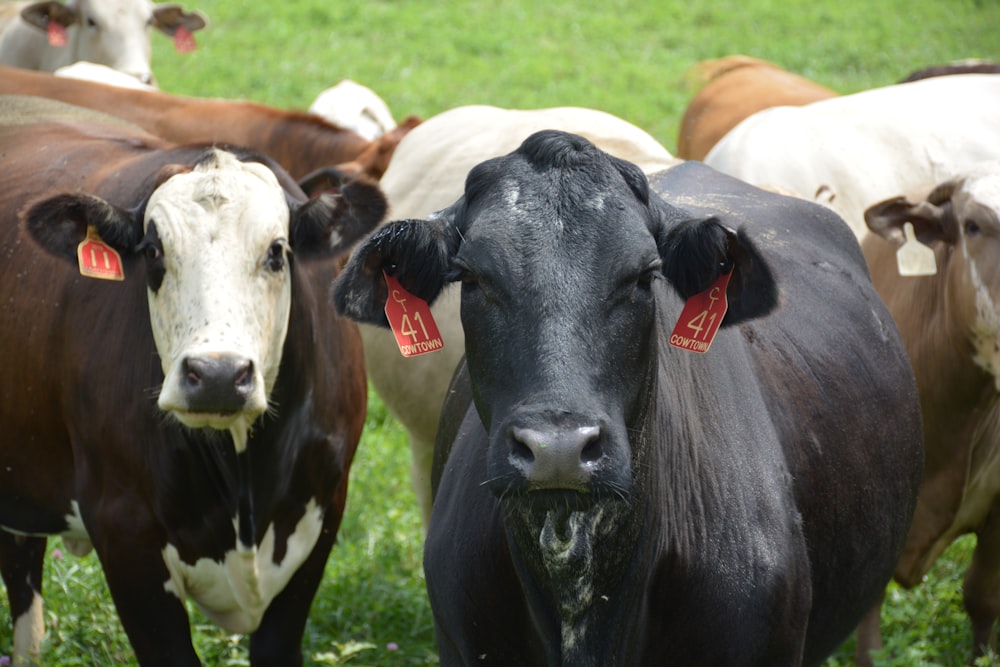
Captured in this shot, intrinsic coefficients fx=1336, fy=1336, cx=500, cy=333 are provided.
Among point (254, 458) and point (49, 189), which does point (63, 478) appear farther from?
point (49, 189)

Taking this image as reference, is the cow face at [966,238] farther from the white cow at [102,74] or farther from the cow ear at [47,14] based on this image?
the cow ear at [47,14]

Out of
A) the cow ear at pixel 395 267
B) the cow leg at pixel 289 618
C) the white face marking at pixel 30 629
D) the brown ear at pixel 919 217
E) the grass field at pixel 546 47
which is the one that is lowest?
the grass field at pixel 546 47

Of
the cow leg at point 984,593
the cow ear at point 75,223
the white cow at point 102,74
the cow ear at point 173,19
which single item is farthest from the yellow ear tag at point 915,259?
the cow ear at point 173,19

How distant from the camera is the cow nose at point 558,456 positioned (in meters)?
2.48

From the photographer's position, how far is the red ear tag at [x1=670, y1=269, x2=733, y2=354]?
3.01 meters

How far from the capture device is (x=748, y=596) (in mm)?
3041

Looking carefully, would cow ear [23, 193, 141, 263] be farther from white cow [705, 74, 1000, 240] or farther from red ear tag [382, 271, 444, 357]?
white cow [705, 74, 1000, 240]

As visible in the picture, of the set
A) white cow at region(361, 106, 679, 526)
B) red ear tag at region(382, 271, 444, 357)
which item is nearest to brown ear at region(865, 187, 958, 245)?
white cow at region(361, 106, 679, 526)

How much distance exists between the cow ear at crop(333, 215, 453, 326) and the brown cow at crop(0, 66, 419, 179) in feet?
17.1

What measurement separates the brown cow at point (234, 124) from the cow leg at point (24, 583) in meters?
3.71

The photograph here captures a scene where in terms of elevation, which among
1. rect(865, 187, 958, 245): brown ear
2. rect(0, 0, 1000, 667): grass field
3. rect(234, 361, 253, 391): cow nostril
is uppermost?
rect(234, 361, 253, 391): cow nostril

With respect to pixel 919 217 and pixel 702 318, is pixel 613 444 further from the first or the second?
pixel 919 217

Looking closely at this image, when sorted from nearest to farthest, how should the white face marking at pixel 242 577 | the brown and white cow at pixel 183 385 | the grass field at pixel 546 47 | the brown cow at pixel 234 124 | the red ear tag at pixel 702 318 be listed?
1. the red ear tag at pixel 702 318
2. the brown and white cow at pixel 183 385
3. the white face marking at pixel 242 577
4. the brown cow at pixel 234 124
5. the grass field at pixel 546 47

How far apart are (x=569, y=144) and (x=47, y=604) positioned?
3.46 meters
